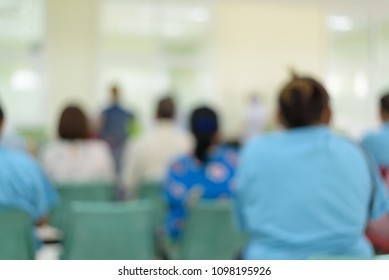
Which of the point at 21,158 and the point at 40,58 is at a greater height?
the point at 40,58

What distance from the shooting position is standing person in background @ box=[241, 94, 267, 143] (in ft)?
27.4

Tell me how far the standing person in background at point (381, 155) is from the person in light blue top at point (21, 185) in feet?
3.79

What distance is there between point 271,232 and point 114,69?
7214 mm

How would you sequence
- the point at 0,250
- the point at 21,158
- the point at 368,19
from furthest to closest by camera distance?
the point at 368,19, the point at 21,158, the point at 0,250

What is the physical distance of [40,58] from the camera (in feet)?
26.5

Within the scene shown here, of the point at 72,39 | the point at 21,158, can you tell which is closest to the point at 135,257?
the point at 21,158

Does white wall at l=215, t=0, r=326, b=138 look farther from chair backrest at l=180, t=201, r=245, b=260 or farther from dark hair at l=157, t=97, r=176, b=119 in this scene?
chair backrest at l=180, t=201, r=245, b=260

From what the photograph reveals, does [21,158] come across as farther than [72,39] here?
No

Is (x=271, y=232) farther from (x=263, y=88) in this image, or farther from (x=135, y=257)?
(x=263, y=88)

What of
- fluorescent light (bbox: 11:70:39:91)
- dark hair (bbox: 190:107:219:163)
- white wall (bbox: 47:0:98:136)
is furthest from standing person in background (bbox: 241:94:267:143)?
dark hair (bbox: 190:107:219:163)

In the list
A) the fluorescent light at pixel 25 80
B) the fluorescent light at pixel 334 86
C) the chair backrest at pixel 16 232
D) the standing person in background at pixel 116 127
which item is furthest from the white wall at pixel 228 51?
the chair backrest at pixel 16 232

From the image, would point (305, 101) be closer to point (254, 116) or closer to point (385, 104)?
point (385, 104)

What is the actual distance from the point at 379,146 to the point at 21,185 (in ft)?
4.26

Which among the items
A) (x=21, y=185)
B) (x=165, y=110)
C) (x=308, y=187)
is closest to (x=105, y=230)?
(x=21, y=185)
